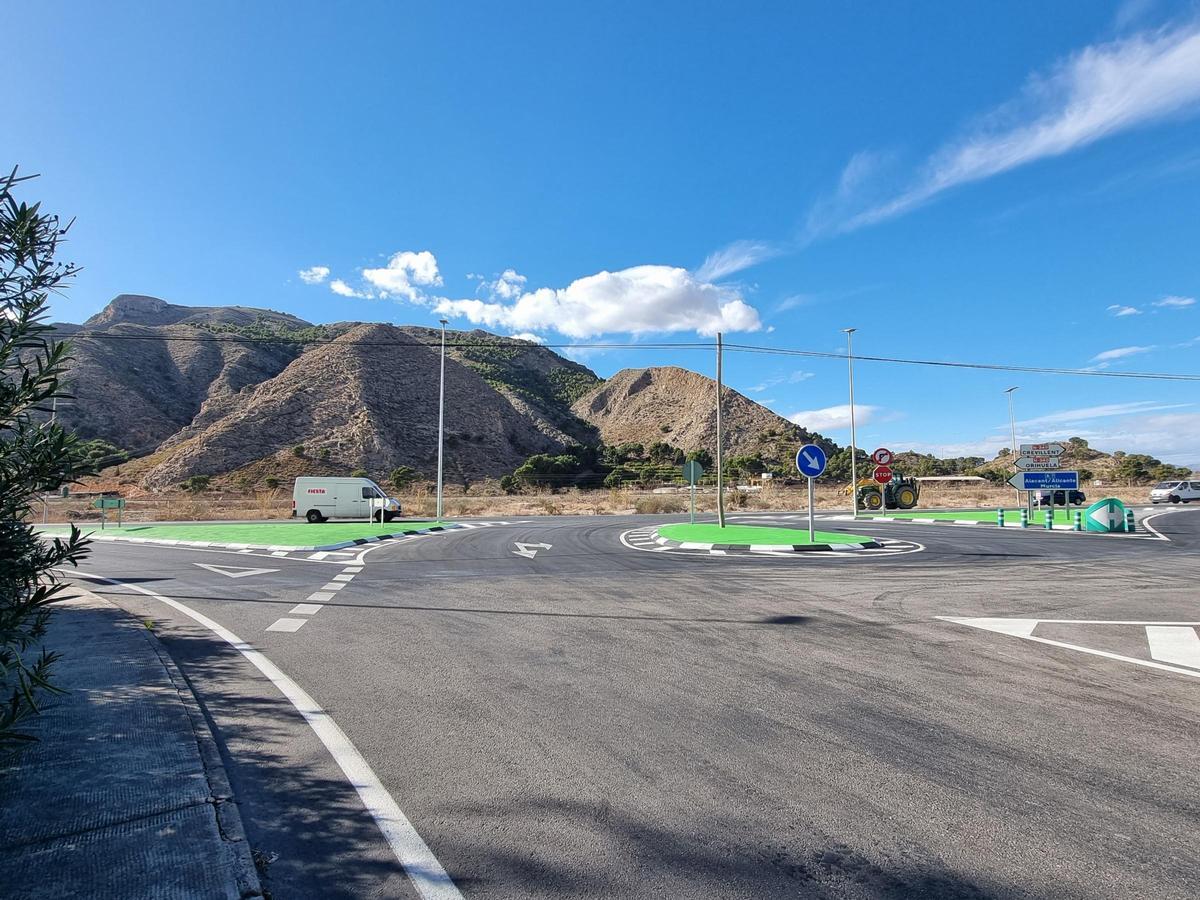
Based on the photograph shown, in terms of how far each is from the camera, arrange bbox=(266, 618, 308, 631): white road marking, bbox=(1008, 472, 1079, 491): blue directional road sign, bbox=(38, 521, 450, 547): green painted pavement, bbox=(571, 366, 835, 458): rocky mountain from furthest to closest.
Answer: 1. bbox=(571, 366, 835, 458): rocky mountain
2. bbox=(1008, 472, 1079, 491): blue directional road sign
3. bbox=(38, 521, 450, 547): green painted pavement
4. bbox=(266, 618, 308, 631): white road marking

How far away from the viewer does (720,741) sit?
12.8ft

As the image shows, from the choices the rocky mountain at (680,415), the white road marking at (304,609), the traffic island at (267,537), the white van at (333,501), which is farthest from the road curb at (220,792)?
the rocky mountain at (680,415)

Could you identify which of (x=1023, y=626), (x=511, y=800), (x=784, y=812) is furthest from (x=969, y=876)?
(x=1023, y=626)

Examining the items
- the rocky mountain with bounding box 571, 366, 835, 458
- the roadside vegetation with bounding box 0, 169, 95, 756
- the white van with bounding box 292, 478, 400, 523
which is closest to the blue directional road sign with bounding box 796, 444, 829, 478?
the roadside vegetation with bounding box 0, 169, 95, 756

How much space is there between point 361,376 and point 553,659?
61.3m

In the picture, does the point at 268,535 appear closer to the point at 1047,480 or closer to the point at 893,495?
the point at 1047,480

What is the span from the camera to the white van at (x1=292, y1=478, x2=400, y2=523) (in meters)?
28.9

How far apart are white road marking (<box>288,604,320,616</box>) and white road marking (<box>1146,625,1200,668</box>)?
9.09 m

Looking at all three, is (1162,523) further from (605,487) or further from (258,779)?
(605,487)

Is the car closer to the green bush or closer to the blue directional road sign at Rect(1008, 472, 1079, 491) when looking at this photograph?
the blue directional road sign at Rect(1008, 472, 1079, 491)

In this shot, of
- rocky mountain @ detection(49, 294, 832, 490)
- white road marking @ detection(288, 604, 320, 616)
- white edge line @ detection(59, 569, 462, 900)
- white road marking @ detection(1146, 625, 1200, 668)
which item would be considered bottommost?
white road marking @ detection(1146, 625, 1200, 668)

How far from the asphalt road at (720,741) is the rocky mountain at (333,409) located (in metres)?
27.8

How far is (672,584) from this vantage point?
10305 mm

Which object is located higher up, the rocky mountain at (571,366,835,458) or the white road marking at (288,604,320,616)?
the rocky mountain at (571,366,835,458)
